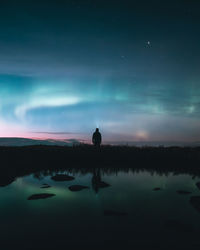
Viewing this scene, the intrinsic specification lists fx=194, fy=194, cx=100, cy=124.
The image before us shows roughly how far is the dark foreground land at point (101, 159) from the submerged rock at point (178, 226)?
8.46 meters

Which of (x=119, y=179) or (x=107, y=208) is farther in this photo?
(x=119, y=179)

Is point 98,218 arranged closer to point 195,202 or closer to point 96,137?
point 195,202

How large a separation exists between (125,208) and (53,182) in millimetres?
5439

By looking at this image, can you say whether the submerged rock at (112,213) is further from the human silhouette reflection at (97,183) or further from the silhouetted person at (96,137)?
the silhouetted person at (96,137)

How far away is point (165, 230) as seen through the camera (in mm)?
6047

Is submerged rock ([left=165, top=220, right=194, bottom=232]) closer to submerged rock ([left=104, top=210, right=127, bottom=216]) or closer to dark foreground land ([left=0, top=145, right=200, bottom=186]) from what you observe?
submerged rock ([left=104, top=210, right=127, bottom=216])

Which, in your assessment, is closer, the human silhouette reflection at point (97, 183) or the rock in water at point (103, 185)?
the human silhouette reflection at point (97, 183)

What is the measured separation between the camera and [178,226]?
250 inches

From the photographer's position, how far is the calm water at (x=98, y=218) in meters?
5.49

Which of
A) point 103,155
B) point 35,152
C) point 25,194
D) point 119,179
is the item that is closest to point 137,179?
point 119,179

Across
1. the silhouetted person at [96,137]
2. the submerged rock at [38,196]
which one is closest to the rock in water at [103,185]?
the submerged rock at [38,196]

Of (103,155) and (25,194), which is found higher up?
(103,155)

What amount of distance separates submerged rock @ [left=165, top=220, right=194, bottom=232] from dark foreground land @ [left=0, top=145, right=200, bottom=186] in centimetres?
846

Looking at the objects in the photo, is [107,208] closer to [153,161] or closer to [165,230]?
[165,230]
